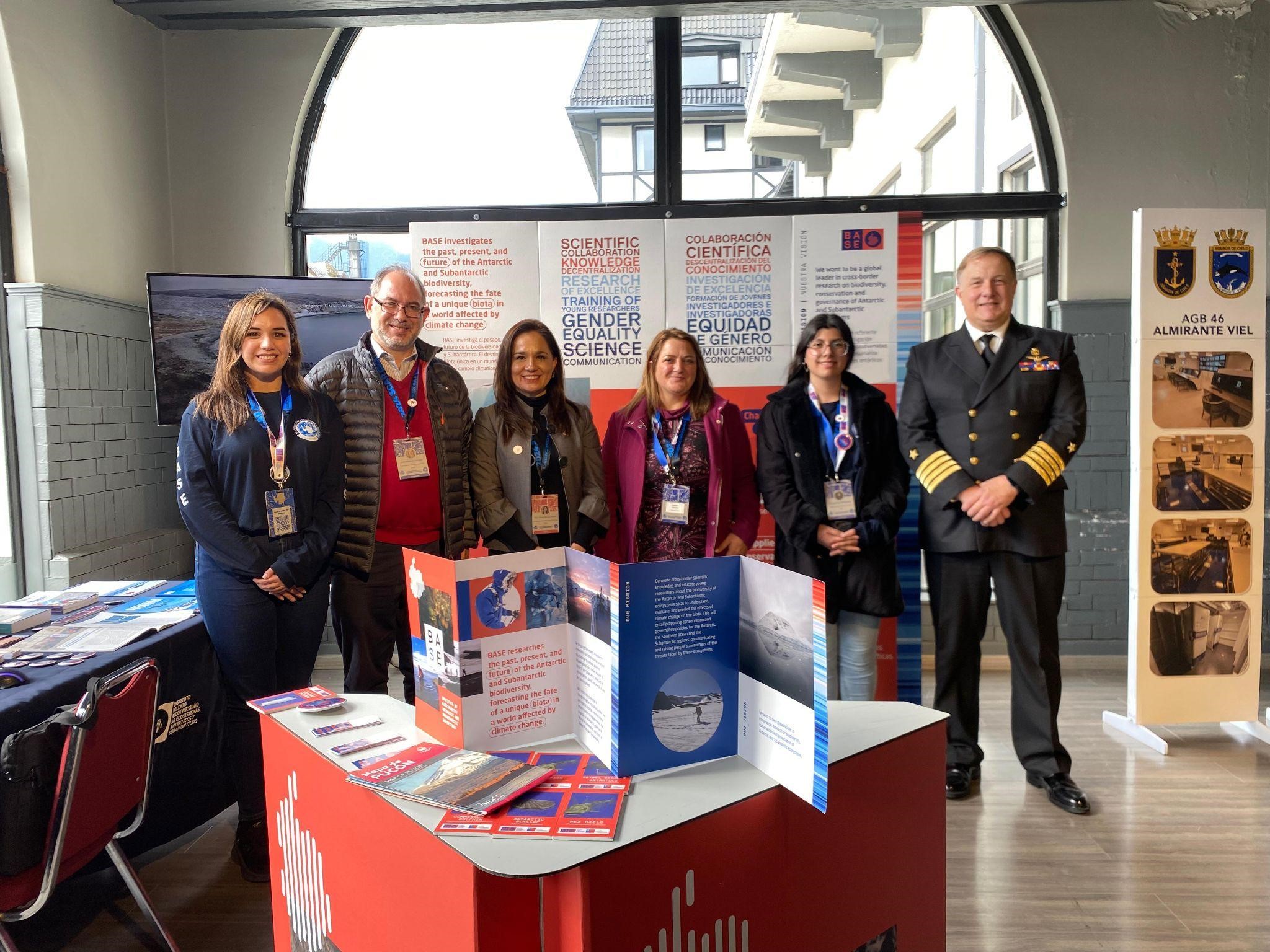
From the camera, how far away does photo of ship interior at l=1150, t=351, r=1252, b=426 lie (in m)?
3.45

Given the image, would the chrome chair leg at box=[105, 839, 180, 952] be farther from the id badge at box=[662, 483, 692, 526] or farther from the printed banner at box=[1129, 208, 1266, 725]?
the printed banner at box=[1129, 208, 1266, 725]

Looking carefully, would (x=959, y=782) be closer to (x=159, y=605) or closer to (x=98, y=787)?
(x=98, y=787)

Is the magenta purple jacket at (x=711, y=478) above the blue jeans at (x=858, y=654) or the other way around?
above

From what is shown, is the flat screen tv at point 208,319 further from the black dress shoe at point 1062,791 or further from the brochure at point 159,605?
the black dress shoe at point 1062,791

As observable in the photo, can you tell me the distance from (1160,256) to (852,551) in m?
1.74

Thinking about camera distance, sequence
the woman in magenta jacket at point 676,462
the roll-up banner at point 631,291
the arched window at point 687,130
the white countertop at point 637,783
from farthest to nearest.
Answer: the arched window at point 687,130
the roll-up banner at point 631,291
the woman in magenta jacket at point 676,462
the white countertop at point 637,783

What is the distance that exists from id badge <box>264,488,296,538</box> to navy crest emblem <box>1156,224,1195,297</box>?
10.7ft

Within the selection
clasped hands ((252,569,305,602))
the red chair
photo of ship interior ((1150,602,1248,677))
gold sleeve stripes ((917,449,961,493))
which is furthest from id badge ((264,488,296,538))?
photo of ship interior ((1150,602,1248,677))

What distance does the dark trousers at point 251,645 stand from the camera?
98.0 inches

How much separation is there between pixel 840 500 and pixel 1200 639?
174cm

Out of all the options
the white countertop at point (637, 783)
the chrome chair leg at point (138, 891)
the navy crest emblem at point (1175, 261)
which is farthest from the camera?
the navy crest emblem at point (1175, 261)

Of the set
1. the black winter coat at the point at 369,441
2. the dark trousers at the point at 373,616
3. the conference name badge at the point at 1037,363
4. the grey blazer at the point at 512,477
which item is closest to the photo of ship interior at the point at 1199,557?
the conference name badge at the point at 1037,363

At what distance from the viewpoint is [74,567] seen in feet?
11.8

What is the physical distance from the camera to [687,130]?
462 centimetres
